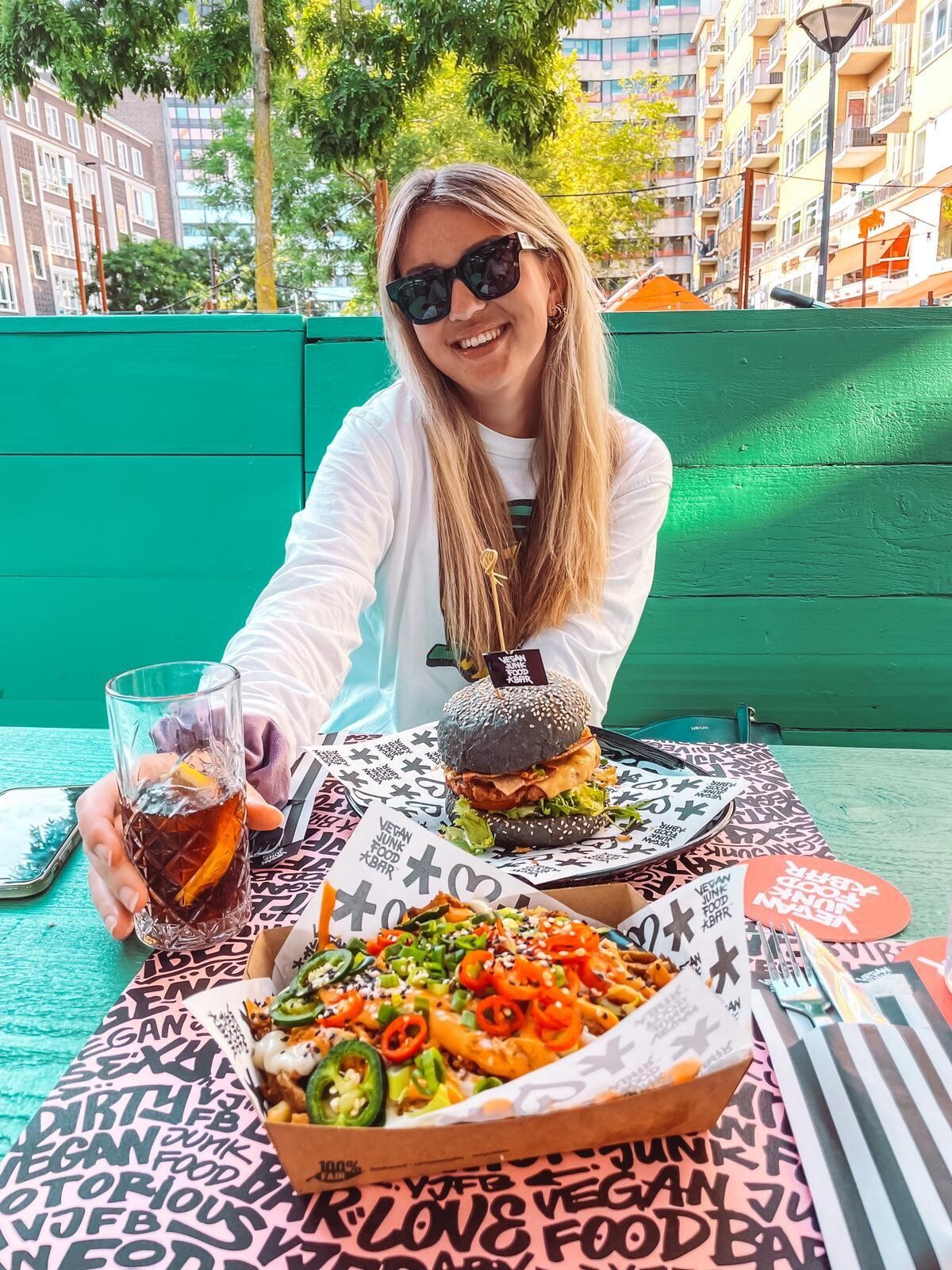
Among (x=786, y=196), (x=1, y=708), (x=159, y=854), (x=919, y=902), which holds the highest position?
(x=786, y=196)

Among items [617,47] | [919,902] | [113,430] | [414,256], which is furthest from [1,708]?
[617,47]

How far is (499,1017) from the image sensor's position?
66 centimetres

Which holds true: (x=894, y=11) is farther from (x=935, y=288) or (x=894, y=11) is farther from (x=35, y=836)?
(x=35, y=836)

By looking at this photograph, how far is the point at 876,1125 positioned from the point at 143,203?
26021mm

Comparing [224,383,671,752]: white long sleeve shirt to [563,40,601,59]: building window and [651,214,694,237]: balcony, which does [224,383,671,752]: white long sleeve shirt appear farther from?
[651,214,694,237]: balcony

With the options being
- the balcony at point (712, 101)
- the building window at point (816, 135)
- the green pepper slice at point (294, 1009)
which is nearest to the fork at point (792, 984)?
the green pepper slice at point (294, 1009)

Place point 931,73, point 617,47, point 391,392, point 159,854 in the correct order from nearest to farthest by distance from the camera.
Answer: point 159,854 < point 391,392 < point 931,73 < point 617,47

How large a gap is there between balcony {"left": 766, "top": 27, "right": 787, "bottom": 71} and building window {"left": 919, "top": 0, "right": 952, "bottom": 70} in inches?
227

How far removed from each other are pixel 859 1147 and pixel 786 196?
25.2 metres

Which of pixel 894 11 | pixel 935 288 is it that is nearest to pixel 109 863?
pixel 935 288

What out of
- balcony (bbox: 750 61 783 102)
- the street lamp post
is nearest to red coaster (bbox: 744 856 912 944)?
the street lamp post

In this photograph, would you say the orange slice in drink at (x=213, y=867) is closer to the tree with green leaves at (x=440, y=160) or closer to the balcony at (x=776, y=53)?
the tree with green leaves at (x=440, y=160)

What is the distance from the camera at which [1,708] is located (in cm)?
295

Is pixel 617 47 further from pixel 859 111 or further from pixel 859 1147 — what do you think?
pixel 859 1147
